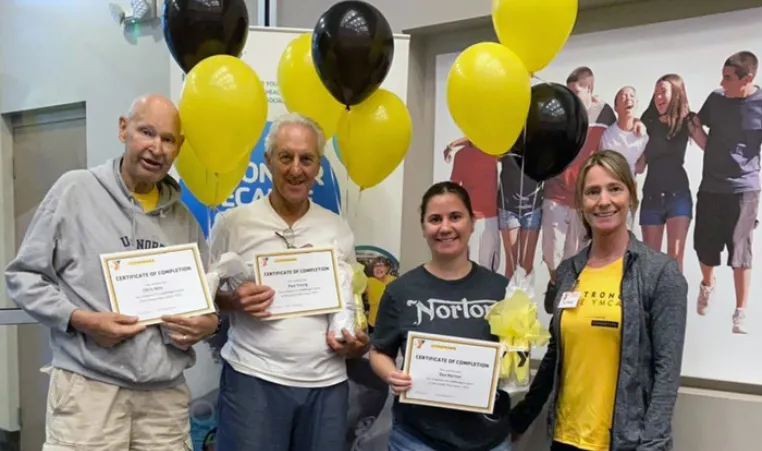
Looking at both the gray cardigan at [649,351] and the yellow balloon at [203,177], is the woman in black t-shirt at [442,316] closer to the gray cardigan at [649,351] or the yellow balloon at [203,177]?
the gray cardigan at [649,351]

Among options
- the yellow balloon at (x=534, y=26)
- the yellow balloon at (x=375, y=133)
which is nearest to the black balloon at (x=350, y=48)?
the yellow balloon at (x=375, y=133)

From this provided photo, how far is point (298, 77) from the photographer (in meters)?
2.09

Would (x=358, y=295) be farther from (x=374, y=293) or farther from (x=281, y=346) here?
(x=374, y=293)

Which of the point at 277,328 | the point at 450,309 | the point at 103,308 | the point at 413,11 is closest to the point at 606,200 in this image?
the point at 450,309

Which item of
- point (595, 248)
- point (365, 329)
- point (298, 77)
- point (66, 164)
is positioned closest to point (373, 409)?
point (365, 329)

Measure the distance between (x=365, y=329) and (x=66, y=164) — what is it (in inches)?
106

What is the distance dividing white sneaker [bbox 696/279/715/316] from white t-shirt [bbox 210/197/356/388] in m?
1.24

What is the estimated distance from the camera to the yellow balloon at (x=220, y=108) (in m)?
1.75

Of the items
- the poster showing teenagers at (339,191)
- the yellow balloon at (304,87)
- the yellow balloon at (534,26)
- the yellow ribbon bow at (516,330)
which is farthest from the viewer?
the poster showing teenagers at (339,191)

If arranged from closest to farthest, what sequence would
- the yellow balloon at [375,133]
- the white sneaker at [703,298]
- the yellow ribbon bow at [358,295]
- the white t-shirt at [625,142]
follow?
the yellow ribbon bow at [358,295], the yellow balloon at [375,133], the white sneaker at [703,298], the white t-shirt at [625,142]

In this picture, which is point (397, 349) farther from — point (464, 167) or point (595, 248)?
point (464, 167)

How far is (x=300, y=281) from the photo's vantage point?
180cm

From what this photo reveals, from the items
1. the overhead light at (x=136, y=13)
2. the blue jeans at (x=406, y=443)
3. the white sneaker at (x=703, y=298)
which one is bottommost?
the blue jeans at (x=406, y=443)

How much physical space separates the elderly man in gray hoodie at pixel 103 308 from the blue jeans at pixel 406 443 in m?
0.59
